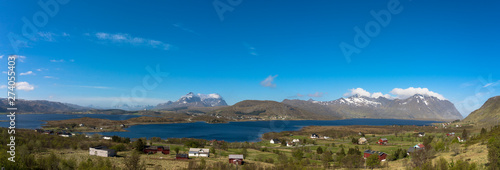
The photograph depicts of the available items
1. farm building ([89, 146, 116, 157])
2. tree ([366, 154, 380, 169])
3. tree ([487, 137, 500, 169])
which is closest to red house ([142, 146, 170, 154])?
farm building ([89, 146, 116, 157])

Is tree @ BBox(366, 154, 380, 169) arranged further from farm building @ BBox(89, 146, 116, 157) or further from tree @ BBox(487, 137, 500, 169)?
farm building @ BBox(89, 146, 116, 157)

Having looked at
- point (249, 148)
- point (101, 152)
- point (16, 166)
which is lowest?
point (249, 148)

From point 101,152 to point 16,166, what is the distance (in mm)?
20458

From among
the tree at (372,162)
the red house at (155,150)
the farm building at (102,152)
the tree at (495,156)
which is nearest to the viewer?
the tree at (495,156)

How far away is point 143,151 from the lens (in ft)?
172

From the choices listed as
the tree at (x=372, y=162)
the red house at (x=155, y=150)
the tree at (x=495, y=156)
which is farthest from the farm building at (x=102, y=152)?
the tree at (x=495, y=156)

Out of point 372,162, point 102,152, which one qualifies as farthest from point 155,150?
point 372,162

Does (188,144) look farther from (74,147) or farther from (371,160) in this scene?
(371,160)

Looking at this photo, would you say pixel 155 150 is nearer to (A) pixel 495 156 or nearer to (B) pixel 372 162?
(B) pixel 372 162

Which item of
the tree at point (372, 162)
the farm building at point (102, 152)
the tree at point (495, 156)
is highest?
the tree at point (495, 156)

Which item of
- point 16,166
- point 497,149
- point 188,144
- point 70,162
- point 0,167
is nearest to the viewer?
point 0,167

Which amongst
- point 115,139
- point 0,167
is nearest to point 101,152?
point 0,167

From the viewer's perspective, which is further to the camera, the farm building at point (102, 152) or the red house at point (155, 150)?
the red house at point (155, 150)

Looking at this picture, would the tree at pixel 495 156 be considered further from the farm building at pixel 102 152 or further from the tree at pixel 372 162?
the farm building at pixel 102 152
